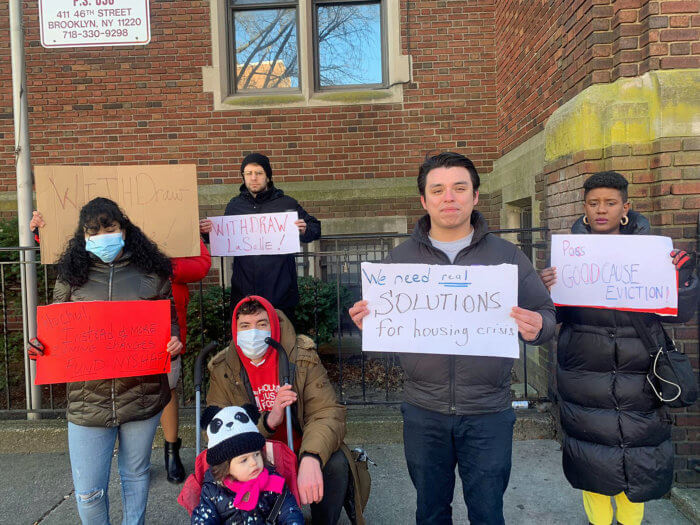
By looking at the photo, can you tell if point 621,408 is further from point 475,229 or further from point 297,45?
point 297,45

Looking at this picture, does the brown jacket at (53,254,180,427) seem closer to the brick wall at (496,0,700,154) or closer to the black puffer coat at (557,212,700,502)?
the black puffer coat at (557,212,700,502)

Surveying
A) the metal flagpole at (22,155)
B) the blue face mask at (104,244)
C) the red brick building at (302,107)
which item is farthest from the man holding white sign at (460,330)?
the red brick building at (302,107)

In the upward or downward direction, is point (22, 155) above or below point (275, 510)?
above

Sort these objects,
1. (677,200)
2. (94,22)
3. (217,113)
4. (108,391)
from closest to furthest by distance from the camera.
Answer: (108,391) < (677,200) < (94,22) < (217,113)

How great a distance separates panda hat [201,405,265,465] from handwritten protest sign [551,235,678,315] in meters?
1.65

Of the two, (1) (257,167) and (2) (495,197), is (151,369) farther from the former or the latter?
(2) (495,197)

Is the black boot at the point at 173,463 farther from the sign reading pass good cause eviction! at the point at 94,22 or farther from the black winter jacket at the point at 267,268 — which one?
the sign reading pass good cause eviction! at the point at 94,22

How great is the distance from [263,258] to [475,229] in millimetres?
1726

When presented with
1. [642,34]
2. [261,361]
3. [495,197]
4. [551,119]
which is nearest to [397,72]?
[495,197]

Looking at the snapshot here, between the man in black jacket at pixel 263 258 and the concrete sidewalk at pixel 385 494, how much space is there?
1.36 meters

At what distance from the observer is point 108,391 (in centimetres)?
229

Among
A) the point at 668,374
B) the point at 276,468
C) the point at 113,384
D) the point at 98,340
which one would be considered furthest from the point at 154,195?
the point at 668,374

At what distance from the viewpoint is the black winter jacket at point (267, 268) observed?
3.27 m

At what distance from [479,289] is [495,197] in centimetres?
444
